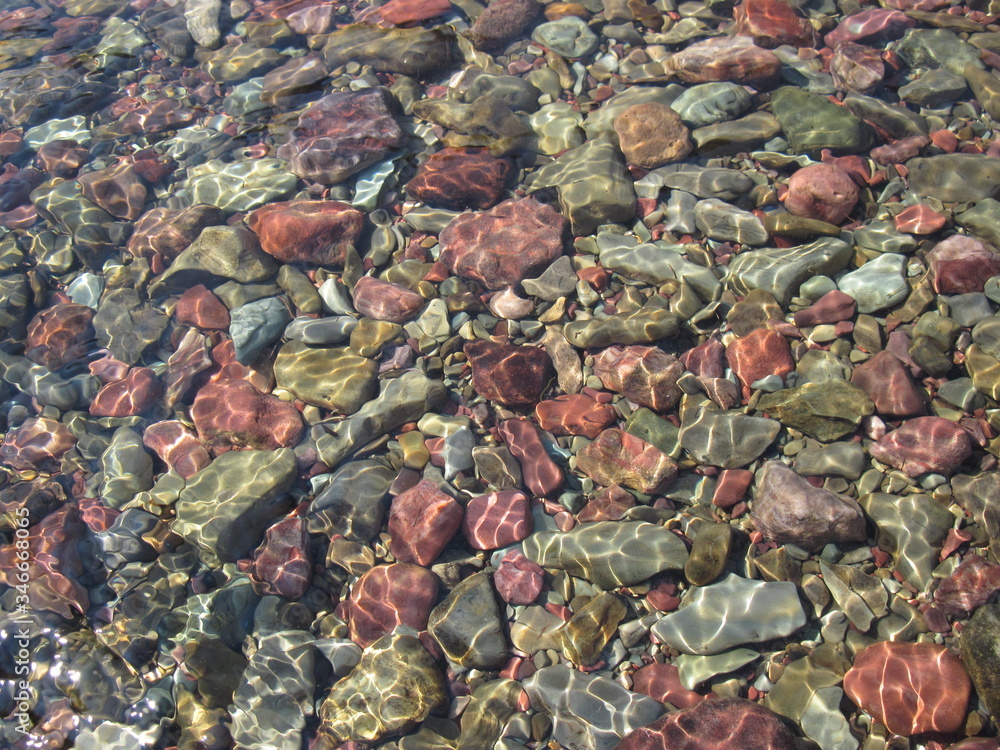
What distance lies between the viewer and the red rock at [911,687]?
3.33m

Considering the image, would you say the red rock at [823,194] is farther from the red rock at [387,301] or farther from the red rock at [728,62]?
the red rock at [387,301]

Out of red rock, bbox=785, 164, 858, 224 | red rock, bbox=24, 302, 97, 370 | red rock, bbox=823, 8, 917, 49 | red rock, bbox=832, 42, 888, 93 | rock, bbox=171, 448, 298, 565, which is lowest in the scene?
rock, bbox=171, 448, 298, 565

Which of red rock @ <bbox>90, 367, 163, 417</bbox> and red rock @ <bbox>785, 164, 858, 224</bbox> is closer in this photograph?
red rock @ <bbox>785, 164, 858, 224</bbox>

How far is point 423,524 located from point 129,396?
3122mm

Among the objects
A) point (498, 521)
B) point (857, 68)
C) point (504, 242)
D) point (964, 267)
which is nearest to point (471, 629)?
point (498, 521)

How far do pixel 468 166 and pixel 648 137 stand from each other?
1746mm

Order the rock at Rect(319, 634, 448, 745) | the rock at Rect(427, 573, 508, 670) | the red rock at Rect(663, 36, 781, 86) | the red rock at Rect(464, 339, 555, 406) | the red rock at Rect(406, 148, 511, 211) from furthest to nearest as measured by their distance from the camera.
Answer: the red rock at Rect(663, 36, 781, 86), the red rock at Rect(406, 148, 511, 211), the red rock at Rect(464, 339, 555, 406), the rock at Rect(427, 573, 508, 670), the rock at Rect(319, 634, 448, 745)

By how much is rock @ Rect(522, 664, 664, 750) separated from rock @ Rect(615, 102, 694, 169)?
4.51 metres

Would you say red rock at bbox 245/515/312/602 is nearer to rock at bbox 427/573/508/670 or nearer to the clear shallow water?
the clear shallow water

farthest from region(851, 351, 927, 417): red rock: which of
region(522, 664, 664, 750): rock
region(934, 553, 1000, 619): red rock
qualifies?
region(522, 664, 664, 750): rock

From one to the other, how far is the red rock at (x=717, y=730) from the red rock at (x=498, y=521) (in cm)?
141

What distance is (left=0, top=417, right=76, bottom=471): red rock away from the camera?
17.6ft

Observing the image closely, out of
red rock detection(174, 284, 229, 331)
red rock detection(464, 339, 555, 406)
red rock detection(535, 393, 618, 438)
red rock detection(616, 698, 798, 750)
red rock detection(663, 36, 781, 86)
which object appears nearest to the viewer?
red rock detection(616, 698, 798, 750)

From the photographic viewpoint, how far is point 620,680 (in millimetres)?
3814
